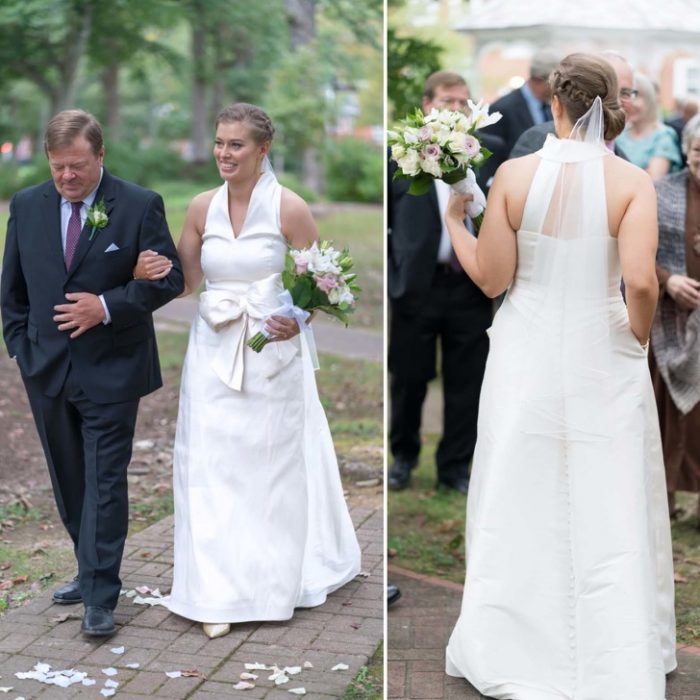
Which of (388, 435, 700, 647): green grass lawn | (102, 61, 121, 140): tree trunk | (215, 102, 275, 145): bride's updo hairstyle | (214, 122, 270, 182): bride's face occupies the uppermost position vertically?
(102, 61, 121, 140): tree trunk

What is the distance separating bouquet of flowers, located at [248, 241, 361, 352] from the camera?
456cm

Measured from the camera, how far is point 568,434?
14.1ft

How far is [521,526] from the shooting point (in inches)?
171

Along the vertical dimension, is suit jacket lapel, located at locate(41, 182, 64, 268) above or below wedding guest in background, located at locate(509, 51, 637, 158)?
below

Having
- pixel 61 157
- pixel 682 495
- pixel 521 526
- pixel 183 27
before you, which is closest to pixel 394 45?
pixel 682 495

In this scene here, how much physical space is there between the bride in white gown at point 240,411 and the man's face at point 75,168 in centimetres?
48

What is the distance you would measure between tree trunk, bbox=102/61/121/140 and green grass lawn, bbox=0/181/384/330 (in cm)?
174

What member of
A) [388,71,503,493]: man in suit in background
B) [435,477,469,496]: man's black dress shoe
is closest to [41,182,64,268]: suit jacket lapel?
[388,71,503,493]: man in suit in background

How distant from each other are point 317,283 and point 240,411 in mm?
716

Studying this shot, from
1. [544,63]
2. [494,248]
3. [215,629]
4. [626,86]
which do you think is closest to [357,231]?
[544,63]

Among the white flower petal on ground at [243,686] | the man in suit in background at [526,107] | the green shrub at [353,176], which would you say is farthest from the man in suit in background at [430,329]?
the green shrub at [353,176]

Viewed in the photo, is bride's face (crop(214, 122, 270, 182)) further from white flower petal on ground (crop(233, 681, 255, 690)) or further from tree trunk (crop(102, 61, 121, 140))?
tree trunk (crop(102, 61, 121, 140))

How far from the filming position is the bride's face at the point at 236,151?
4789 mm

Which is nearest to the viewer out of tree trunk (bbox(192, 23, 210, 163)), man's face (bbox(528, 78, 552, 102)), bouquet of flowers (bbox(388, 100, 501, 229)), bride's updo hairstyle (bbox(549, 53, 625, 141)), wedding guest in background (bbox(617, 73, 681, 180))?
bride's updo hairstyle (bbox(549, 53, 625, 141))
